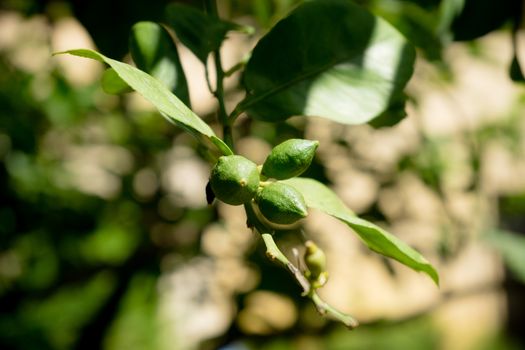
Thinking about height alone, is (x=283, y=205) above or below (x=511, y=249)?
above

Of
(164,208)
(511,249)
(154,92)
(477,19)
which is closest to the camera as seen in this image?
(154,92)

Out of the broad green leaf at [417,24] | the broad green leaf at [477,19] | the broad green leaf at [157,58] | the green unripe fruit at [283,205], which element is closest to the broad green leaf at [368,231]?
the green unripe fruit at [283,205]

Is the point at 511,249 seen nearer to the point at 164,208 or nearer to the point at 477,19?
the point at 164,208

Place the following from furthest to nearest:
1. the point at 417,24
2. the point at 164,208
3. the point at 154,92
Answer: the point at 164,208, the point at 417,24, the point at 154,92

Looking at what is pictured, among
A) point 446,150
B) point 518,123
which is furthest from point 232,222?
point 518,123

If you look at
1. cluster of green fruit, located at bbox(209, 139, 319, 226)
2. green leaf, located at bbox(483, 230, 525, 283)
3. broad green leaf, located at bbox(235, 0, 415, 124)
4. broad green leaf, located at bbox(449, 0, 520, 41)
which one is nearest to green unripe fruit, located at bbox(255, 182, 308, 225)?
cluster of green fruit, located at bbox(209, 139, 319, 226)

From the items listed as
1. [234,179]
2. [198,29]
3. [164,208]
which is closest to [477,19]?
[198,29]

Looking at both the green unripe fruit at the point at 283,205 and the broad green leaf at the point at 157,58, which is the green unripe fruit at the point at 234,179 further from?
the broad green leaf at the point at 157,58

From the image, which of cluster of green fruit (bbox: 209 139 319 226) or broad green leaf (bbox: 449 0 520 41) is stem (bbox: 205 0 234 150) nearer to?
cluster of green fruit (bbox: 209 139 319 226)
